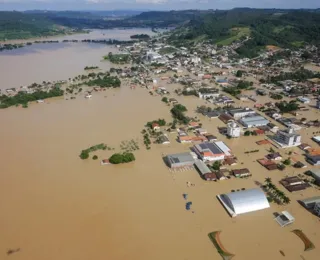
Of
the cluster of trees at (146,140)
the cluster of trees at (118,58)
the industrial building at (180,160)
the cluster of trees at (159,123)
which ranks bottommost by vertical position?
the cluster of trees at (118,58)

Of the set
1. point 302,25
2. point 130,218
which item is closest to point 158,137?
point 130,218

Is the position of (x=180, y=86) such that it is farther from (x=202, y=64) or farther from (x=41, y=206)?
(x=41, y=206)

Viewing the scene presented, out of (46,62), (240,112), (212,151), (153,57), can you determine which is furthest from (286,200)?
(46,62)

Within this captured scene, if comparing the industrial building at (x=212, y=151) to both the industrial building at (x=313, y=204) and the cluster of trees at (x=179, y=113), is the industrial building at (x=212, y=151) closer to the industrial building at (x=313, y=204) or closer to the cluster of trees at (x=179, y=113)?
the cluster of trees at (x=179, y=113)

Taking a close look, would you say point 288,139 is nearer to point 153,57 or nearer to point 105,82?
point 105,82

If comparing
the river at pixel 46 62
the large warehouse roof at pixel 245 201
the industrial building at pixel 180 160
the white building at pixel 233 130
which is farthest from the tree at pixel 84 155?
the river at pixel 46 62

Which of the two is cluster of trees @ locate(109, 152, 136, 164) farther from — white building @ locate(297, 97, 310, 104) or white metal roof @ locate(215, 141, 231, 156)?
white building @ locate(297, 97, 310, 104)
